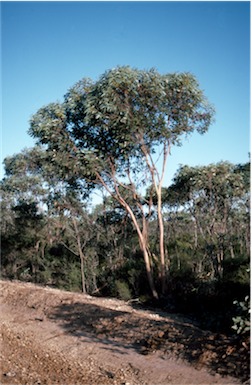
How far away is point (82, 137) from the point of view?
8438 mm

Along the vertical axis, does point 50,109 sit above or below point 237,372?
above

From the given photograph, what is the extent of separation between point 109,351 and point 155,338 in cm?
65

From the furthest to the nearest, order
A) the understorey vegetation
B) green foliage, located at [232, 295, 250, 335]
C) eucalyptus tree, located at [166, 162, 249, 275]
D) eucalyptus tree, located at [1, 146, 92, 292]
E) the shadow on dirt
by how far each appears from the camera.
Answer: eucalyptus tree, located at [1, 146, 92, 292], eucalyptus tree, located at [166, 162, 249, 275], the understorey vegetation, the shadow on dirt, green foliage, located at [232, 295, 250, 335]

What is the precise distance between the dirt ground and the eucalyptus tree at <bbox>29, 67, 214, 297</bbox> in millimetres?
2446

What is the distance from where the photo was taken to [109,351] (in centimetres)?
506

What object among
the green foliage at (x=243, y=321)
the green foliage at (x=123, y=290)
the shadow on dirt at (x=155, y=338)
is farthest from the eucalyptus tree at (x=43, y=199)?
the green foliage at (x=243, y=321)

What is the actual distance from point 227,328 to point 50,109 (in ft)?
19.0

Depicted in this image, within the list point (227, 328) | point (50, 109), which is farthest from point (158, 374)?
point (50, 109)

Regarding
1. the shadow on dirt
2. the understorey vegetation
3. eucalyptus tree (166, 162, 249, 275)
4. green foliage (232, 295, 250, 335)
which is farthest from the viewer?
eucalyptus tree (166, 162, 249, 275)

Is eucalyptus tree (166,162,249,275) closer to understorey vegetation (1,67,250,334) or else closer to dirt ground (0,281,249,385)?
understorey vegetation (1,67,250,334)

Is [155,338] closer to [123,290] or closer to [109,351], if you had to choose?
[109,351]

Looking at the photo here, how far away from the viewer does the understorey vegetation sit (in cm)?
744

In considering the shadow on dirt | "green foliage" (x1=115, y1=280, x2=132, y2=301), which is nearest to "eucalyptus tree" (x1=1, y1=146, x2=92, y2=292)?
"green foliage" (x1=115, y1=280, x2=132, y2=301)

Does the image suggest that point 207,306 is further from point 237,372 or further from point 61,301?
point 237,372
